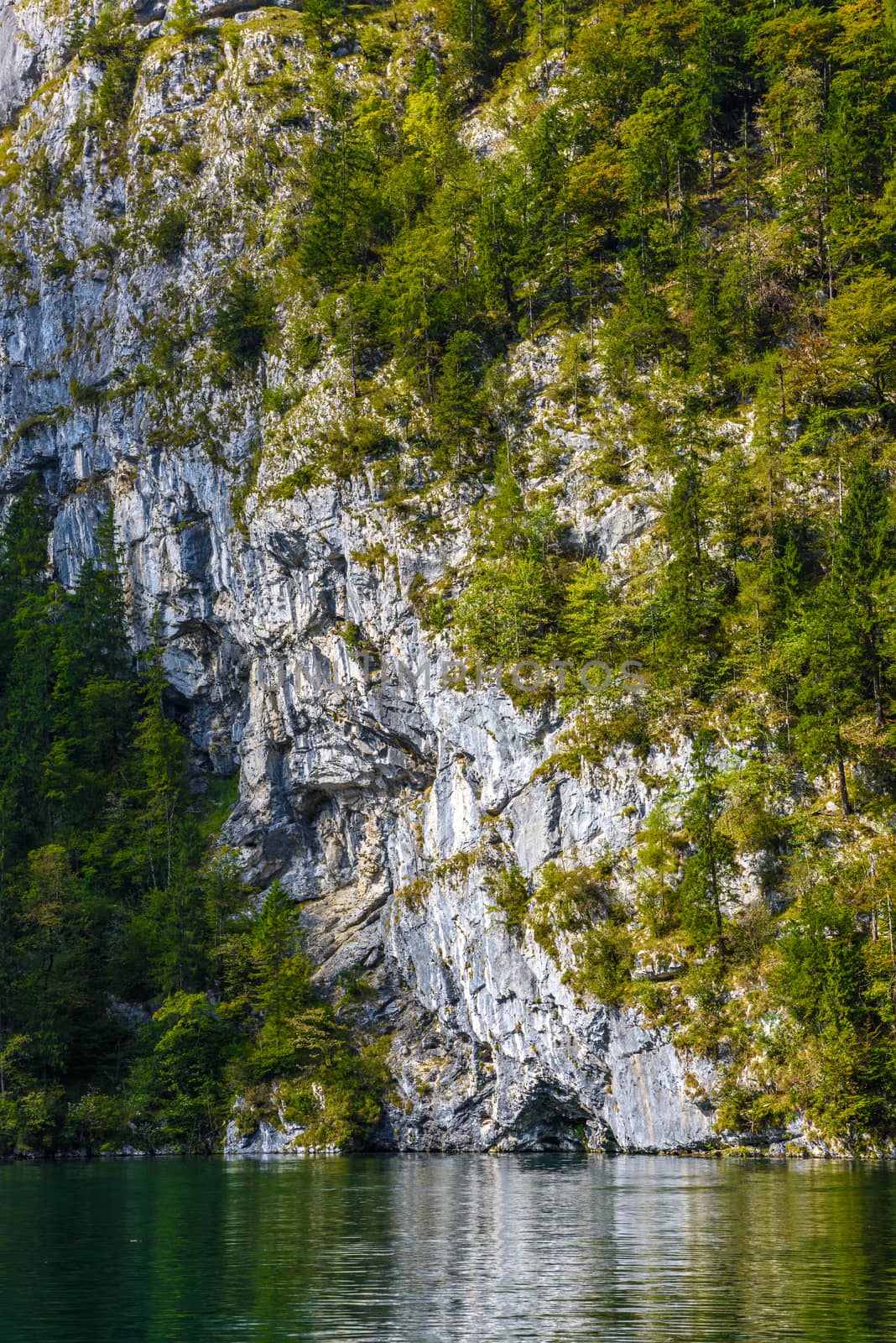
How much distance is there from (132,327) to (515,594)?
40.0m

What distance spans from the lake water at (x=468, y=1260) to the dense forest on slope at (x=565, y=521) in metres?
10.1

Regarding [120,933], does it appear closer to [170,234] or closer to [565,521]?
[565,521]

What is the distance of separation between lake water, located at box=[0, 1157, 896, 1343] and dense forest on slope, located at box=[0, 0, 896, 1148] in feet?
33.3

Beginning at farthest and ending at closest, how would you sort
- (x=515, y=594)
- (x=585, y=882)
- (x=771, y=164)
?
(x=771, y=164) < (x=515, y=594) < (x=585, y=882)

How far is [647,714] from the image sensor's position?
4659 centimetres

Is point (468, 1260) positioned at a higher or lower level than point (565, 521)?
lower

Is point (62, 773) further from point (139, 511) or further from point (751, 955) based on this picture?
point (751, 955)

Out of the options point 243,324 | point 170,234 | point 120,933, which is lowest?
point 120,933

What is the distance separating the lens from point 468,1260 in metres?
18.9

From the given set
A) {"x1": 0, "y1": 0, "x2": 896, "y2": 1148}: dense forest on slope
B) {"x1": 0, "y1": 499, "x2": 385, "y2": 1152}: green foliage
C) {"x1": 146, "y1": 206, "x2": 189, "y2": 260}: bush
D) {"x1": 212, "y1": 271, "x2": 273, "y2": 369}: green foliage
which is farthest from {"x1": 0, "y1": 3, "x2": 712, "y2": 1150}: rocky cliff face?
{"x1": 0, "y1": 499, "x2": 385, "y2": 1152}: green foliage

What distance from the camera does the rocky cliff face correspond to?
1852 inches

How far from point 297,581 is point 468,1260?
154ft

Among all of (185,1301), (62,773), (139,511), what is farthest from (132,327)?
(185,1301)

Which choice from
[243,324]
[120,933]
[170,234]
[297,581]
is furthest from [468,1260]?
[170,234]
